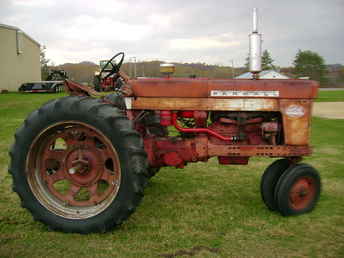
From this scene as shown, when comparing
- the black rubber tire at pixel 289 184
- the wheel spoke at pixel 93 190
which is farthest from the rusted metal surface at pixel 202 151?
the wheel spoke at pixel 93 190

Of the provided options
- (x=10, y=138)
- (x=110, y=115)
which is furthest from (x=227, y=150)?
(x=10, y=138)

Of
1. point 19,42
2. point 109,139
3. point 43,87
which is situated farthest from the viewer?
point 19,42

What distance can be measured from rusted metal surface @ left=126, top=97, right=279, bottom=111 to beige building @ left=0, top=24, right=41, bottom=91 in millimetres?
35555

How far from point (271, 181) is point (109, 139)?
174cm

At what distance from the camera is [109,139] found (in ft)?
10.2

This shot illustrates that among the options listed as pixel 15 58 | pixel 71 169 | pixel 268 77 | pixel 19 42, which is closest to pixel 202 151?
pixel 71 169

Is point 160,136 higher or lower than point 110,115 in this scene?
lower

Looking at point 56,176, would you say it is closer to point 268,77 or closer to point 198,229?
point 198,229

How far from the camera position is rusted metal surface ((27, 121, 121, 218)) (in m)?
3.28

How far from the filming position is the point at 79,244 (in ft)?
9.75

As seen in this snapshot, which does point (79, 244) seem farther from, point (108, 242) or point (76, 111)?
point (76, 111)

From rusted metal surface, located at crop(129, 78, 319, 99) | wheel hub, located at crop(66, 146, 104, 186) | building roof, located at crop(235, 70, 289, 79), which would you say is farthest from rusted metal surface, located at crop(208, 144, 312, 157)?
wheel hub, located at crop(66, 146, 104, 186)

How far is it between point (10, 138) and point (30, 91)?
24.5 meters

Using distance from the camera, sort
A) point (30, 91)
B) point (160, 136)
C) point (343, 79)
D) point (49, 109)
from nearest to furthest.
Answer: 1. point (49, 109)
2. point (160, 136)
3. point (30, 91)
4. point (343, 79)
